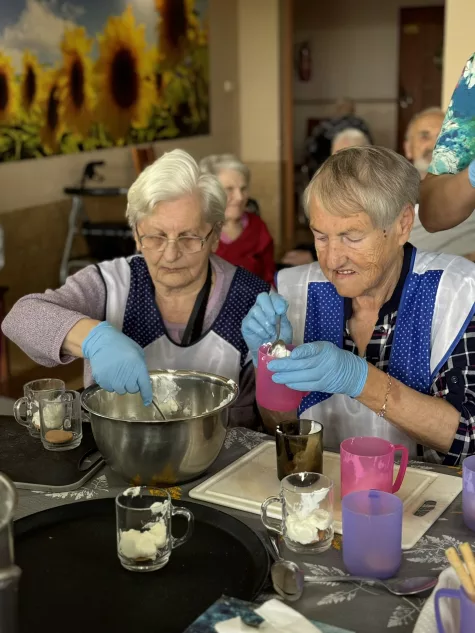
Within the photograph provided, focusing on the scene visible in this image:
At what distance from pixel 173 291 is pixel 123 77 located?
13.6 ft

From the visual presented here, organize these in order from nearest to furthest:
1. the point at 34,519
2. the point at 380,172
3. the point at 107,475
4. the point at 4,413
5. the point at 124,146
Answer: the point at 34,519, the point at 107,475, the point at 380,172, the point at 4,413, the point at 124,146

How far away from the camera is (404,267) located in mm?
1876

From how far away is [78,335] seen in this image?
1.79 m

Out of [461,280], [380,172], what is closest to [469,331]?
[461,280]

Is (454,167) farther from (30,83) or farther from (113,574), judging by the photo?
(30,83)

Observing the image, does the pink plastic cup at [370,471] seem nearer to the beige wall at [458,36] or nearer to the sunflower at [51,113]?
the beige wall at [458,36]

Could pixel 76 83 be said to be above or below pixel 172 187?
above

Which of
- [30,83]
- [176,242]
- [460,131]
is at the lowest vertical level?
[176,242]

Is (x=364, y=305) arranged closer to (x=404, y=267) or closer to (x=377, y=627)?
(x=404, y=267)

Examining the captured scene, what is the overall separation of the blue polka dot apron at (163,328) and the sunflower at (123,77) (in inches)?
149

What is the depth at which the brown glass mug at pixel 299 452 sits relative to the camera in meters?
1.46

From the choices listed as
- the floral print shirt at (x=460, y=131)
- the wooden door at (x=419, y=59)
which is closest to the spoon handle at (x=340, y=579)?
the floral print shirt at (x=460, y=131)

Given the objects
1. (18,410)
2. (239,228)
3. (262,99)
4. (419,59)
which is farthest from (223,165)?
Result: (419,59)

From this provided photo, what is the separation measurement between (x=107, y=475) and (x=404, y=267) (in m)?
0.82
